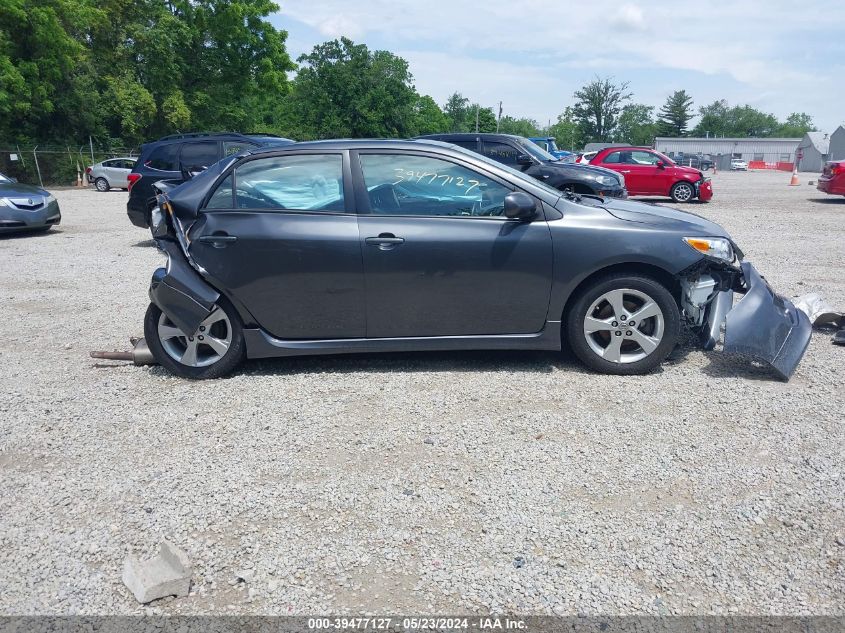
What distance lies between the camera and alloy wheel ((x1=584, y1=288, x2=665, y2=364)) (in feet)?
15.7

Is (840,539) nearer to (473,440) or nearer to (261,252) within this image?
(473,440)

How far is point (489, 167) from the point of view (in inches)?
195

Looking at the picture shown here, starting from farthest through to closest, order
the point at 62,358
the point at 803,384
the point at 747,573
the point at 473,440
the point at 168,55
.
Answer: the point at 168,55
the point at 62,358
the point at 803,384
the point at 473,440
the point at 747,573

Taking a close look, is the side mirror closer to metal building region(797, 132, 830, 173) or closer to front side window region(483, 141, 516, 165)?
front side window region(483, 141, 516, 165)

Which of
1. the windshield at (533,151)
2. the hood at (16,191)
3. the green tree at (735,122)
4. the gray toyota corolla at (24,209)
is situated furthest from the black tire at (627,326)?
the green tree at (735,122)

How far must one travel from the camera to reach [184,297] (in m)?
4.80

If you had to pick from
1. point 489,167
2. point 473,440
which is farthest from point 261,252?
point 473,440

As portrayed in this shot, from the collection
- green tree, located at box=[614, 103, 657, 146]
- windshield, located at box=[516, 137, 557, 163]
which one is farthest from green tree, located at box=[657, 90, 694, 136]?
windshield, located at box=[516, 137, 557, 163]

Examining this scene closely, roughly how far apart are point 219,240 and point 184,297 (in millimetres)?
480

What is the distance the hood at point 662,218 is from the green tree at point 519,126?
3940 inches

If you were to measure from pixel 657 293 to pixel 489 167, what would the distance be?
152 cm

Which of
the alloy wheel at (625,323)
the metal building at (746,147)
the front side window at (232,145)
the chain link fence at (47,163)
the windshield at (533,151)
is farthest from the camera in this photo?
the metal building at (746,147)

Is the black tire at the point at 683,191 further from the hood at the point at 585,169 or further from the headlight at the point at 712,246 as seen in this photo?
the headlight at the point at 712,246

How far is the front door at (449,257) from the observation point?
4.76 metres
